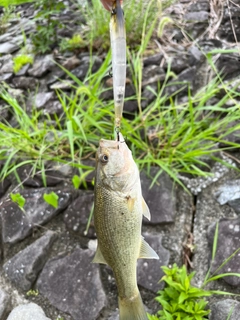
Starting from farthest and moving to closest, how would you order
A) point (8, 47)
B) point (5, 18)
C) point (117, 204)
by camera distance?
point (5, 18) < point (8, 47) < point (117, 204)

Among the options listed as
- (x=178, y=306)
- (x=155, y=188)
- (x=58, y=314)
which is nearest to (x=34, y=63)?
(x=155, y=188)

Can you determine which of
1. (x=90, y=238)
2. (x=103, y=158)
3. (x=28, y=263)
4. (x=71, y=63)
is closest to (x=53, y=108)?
(x=71, y=63)

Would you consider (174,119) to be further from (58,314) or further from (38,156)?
(58,314)

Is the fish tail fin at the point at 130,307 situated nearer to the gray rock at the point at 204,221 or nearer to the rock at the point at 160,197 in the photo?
the gray rock at the point at 204,221

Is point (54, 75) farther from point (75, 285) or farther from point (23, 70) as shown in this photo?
point (75, 285)

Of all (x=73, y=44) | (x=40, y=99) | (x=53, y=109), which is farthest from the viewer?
(x=73, y=44)

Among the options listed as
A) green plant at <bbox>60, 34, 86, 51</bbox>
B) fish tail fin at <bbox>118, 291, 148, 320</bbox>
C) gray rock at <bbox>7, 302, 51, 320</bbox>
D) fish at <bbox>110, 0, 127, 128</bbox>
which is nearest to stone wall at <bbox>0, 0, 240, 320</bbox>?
gray rock at <bbox>7, 302, 51, 320</bbox>

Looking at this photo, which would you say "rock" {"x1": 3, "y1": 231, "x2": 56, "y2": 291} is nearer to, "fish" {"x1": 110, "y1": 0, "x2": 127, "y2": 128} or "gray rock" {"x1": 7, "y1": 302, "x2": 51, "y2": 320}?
"gray rock" {"x1": 7, "y1": 302, "x2": 51, "y2": 320}
